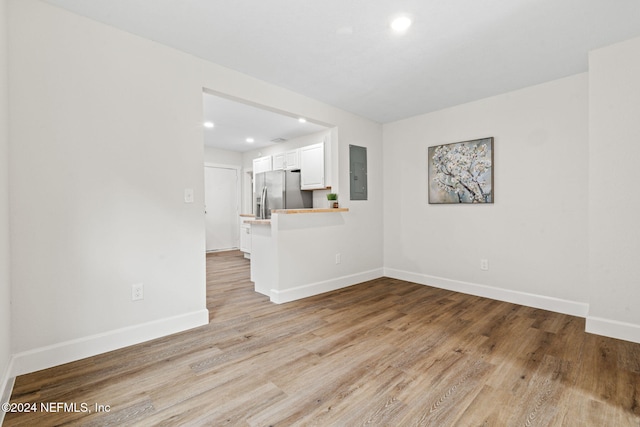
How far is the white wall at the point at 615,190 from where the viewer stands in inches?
91.1

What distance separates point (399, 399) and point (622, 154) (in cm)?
263

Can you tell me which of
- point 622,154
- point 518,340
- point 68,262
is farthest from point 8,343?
point 622,154

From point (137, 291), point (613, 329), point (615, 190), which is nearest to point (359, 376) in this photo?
point (137, 291)

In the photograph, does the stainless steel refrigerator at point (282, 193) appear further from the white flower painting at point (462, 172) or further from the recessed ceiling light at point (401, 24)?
the recessed ceiling light at point (401, 24)

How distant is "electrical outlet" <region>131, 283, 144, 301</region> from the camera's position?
2.28m

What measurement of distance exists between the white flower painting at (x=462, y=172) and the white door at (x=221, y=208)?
4.95 metres

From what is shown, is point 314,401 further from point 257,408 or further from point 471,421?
point 471,421

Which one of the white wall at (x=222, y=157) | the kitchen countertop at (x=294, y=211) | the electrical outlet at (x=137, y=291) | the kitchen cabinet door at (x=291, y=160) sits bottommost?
the electrical outlet at (x=137, y=291)

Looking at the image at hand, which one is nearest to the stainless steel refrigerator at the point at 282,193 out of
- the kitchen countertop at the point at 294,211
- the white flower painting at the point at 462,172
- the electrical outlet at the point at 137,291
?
the kitchen countertop at the point at 294,211

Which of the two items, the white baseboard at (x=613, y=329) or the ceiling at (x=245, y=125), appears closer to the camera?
the white baseboard at (x=613, y=329)

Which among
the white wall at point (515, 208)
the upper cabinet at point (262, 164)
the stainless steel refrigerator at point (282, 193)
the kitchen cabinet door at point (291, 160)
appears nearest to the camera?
the white wall at point (515, 208)

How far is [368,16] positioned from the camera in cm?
203

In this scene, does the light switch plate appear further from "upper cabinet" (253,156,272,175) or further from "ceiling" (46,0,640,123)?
"upper cabinet" (253,156,272,175)

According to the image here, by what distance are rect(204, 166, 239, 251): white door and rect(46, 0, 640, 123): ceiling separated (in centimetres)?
442
